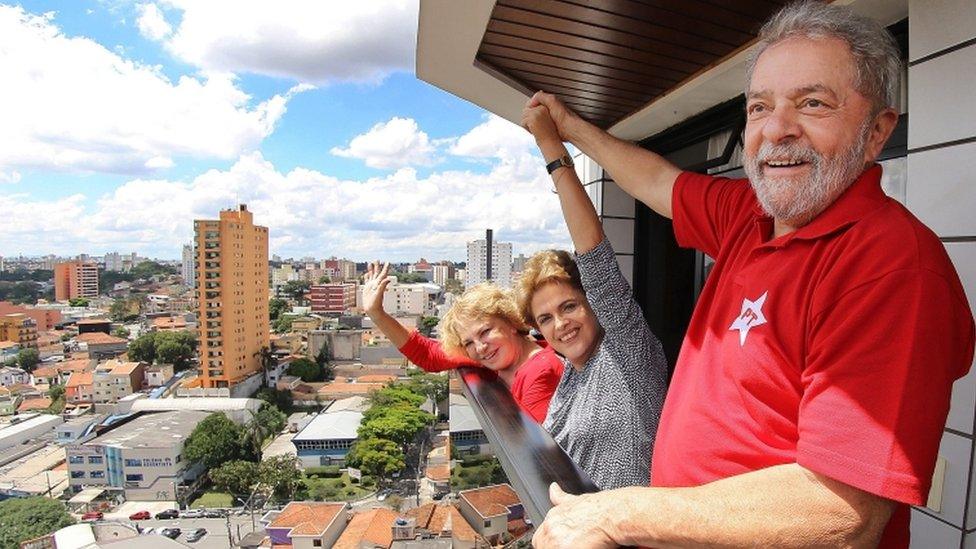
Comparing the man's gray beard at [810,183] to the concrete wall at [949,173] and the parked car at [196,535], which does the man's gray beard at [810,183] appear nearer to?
the concrete wall at [949,173]

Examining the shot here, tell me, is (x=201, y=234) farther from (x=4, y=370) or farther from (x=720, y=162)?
(x=720, y=162)

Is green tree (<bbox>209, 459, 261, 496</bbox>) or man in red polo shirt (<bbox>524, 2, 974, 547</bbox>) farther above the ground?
man in red polo shirt (<bbox>524, 2, 974, 547</bbox>)

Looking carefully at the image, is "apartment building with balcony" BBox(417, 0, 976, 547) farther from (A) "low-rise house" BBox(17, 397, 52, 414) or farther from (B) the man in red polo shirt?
(A) "low-rise house" BBox(17, 397, 52, 414)

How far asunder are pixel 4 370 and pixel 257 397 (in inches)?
816

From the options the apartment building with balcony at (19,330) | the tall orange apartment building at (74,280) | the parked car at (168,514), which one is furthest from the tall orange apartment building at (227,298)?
the tall orange apartment building at (74,280)

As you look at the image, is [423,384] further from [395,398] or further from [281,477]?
[281,477]

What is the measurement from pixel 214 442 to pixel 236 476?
111 inches

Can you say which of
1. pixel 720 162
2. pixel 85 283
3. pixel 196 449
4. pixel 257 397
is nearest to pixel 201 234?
pixel 257 397

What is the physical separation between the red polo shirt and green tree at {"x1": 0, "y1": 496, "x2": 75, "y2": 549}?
30.5 m

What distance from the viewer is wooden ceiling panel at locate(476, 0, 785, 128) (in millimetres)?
1549

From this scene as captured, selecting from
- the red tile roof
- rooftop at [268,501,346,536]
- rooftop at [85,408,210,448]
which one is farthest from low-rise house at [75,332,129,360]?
rooftop at [268,501,346,536]

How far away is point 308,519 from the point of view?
17.4 meters

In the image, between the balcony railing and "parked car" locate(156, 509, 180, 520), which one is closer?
the balcony railing

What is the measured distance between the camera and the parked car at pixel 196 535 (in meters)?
22.7
